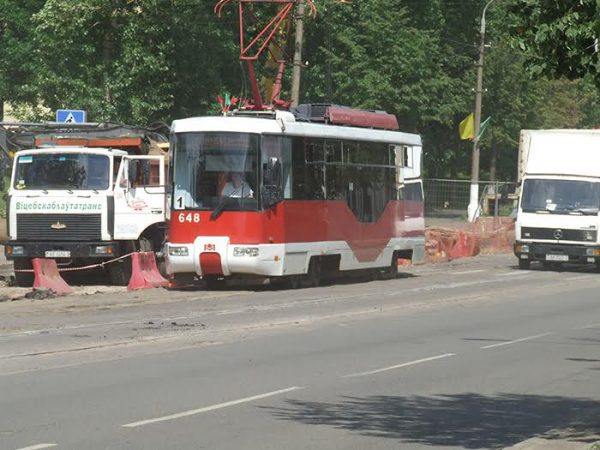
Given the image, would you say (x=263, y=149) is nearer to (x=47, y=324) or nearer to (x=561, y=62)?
(x=47, y=324)

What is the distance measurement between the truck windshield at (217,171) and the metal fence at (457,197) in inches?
1078

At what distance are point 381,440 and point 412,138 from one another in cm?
2167

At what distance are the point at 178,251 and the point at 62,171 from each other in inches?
130

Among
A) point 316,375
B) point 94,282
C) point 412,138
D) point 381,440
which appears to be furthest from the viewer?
point 412,138

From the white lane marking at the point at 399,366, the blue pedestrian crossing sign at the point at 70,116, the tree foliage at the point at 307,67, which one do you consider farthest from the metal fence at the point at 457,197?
the white lane marking at the point at 399,366

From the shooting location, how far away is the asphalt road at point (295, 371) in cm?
1026

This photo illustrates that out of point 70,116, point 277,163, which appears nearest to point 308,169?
point 277,163

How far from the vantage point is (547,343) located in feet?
57.4

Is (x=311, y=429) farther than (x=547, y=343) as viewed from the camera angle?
No

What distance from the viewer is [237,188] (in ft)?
82.7

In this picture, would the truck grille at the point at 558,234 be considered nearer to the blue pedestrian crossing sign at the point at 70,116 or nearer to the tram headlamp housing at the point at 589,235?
the tram headlamp housing at the point at 589,235

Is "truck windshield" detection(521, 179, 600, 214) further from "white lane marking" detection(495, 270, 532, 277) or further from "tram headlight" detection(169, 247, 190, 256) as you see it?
"tram headlight" detection(169, 247, 190, 256)

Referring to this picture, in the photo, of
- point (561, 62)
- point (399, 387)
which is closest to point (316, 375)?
point (399, 387)

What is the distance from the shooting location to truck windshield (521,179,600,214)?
34312 millimetres
